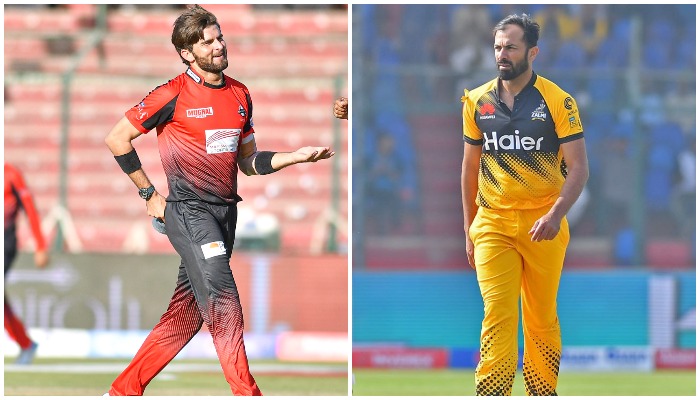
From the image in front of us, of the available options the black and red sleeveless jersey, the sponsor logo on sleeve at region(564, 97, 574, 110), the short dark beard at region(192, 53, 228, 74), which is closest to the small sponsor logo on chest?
the black and red sleeveless jersey

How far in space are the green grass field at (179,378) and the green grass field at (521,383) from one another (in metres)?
0.32

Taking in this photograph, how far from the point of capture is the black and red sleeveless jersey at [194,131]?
6.39 meters

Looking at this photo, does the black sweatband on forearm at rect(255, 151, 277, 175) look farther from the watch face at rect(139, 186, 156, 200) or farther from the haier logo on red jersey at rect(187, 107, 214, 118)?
the watch face at rect(139, 186, 156, 200)

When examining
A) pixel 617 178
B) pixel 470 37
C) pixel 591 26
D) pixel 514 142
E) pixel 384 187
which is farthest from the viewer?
pixel 591 26

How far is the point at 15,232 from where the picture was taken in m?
11.7

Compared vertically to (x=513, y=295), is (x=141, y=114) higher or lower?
higher

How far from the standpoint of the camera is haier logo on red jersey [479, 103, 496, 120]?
6.61 metres

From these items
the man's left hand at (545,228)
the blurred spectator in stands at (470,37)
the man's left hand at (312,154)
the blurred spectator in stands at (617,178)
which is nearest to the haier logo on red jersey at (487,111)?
the man's left hand at (545,228)

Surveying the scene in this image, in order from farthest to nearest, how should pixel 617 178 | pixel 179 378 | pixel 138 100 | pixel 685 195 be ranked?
1. pixel 138 100
2. pixel 685 195
3. pixel 617 178
4. pixel 179 378

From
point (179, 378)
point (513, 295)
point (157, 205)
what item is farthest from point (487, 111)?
point (179, 378)

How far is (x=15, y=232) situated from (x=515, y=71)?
21.4ft

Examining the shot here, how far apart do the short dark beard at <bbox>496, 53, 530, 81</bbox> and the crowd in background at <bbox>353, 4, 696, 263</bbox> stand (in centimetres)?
730

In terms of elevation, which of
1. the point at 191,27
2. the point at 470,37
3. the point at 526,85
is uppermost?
the point at 470,37

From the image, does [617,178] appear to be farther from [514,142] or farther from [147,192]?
[147,192]
